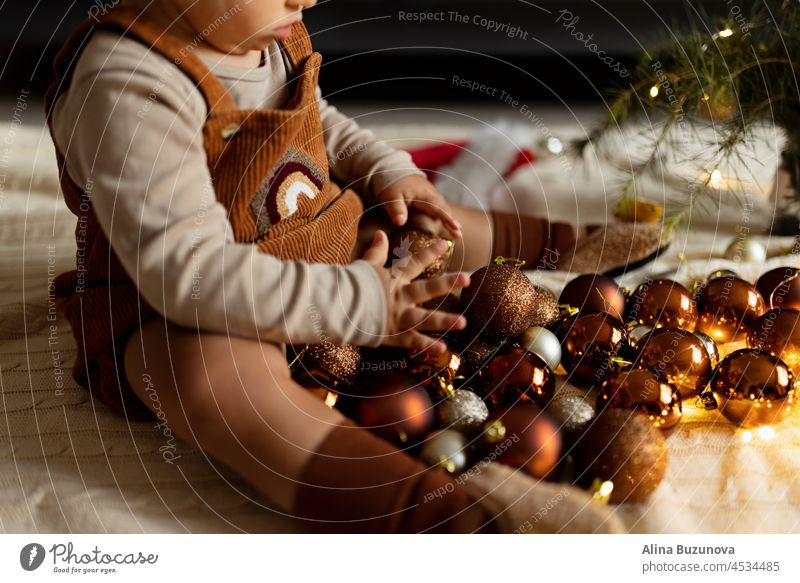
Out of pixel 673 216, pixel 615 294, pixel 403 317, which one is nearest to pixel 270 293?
pixel 403 317

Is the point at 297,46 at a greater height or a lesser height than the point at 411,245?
greater

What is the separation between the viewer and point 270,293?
489 millimetres

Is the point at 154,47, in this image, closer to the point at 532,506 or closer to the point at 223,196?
the point at 223,196

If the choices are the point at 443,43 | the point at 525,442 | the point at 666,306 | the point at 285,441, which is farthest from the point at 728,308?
the point at 443,43

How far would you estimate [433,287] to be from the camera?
524 millimetres

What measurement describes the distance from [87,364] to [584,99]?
95cm

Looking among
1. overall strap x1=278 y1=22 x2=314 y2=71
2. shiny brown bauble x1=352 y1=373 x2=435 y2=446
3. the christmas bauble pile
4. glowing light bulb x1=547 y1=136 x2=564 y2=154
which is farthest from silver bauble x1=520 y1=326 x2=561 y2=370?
glowing light bulb x1=547 y1=136 x2=564 y2=154

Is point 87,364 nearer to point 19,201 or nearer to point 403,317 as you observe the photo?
point 403,317

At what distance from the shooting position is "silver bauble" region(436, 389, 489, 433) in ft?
1.69

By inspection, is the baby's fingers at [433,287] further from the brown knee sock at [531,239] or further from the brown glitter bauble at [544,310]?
the brown knee sock at [531,239]

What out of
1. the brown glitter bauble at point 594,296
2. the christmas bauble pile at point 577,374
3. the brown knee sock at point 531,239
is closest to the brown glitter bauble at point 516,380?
the christmas bauble pile at point 577,374

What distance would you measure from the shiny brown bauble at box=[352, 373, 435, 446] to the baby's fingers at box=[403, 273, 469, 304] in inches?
2.2

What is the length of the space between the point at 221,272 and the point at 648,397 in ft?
0.93

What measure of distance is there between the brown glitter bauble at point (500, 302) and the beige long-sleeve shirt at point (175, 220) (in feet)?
0.36
